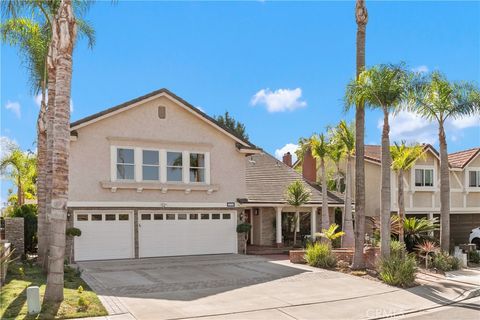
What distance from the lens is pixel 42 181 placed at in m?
16.2

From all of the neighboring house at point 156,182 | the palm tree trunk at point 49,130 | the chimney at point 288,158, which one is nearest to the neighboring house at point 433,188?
the chimney at point 288,158

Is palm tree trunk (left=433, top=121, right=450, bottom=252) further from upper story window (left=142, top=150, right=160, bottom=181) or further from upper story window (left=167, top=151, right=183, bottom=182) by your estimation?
upper story window (left=142, top=150, right=160, bottom=181)

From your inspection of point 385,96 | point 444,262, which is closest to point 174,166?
point 385,96

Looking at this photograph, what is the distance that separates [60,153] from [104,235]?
10.1 meters

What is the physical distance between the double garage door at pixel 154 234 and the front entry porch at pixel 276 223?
127 inches

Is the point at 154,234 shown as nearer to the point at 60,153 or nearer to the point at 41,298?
the point at 41,298

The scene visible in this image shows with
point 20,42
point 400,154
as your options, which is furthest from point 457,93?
point 20,42

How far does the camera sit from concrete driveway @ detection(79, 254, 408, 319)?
37.0ft

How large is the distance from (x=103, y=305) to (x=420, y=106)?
14494 millimetres

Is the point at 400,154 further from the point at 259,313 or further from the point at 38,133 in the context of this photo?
the point at 38,133

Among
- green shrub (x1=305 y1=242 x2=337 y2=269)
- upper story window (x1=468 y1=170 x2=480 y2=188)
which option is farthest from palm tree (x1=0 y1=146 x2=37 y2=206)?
upper story window (x1=468 y1=170 x2=480 y2=188)

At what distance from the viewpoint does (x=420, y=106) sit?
1923cm

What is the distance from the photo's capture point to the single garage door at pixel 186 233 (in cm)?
2161

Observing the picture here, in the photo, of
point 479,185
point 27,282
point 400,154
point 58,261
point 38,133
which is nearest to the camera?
point 58,261
